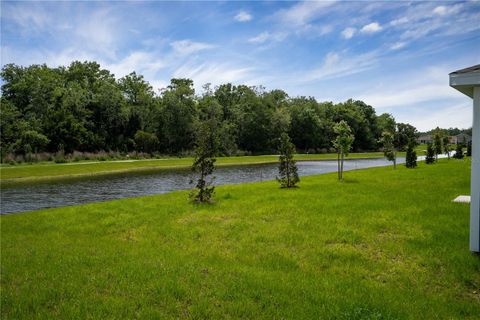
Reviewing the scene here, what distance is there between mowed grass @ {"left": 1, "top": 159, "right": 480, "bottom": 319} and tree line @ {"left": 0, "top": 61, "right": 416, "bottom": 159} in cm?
4382

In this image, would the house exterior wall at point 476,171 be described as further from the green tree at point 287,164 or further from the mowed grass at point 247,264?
the green tree at point 287,164

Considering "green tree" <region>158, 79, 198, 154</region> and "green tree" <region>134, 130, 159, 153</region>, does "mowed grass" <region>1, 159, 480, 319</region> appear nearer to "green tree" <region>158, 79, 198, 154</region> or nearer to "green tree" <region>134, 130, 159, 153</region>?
"green tree" <region>134, 130, 159, 153</region>

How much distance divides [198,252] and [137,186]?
20.8 meters

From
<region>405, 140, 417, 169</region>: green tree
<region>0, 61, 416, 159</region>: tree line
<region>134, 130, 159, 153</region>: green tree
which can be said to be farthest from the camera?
<region>134, 130, 159, 153</region>: green tree

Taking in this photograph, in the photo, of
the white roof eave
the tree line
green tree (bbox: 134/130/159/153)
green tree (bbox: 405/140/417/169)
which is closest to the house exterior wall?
the white roof eave

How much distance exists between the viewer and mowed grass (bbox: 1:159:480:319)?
5.95 m

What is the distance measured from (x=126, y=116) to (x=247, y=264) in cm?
7055

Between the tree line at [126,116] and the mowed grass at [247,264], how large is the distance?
144 ft

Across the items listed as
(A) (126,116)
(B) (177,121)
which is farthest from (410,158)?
(A) (126,116)

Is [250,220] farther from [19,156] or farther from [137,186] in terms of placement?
[19,156]

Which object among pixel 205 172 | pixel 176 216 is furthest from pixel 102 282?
pixel 205 172

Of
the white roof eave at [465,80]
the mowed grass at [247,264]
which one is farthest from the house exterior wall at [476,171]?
the mowed grass at [247,264]

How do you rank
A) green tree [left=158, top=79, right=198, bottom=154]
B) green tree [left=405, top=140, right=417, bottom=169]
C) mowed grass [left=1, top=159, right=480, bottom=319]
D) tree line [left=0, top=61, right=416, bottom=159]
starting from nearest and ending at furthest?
mowed grass [left=1, top=159, right=480, bottom=319]
green tree [left=405, top=140, right=417, bottom=169]
tree line [left=0, top=61, right=416, bottom=159]
green tree [left=158, top=79, right=198, bottom=154]

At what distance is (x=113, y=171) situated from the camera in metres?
43.2
